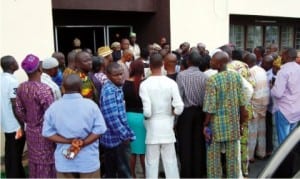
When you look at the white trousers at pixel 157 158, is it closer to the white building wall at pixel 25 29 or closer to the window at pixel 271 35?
the white building wall at pixel 25 29

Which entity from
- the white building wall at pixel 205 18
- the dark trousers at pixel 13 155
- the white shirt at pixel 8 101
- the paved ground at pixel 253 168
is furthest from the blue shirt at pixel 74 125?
the white building wall at pixel 205 18

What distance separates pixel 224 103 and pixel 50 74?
2.15 meters

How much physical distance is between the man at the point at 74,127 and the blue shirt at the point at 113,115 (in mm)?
646

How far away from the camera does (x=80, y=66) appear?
4.86 metres

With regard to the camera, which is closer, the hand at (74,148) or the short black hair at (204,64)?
the hand at (74,148)

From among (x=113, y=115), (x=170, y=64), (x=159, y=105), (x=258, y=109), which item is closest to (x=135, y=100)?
(x=159, y=105)

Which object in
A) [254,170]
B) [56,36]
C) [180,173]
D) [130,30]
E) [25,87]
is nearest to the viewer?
[25,87]

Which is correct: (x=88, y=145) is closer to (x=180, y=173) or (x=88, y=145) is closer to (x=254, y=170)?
(x=180, y=173)

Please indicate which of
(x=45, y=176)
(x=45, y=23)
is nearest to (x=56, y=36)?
(x=45, y=23)

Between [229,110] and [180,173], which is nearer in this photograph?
[229,110]

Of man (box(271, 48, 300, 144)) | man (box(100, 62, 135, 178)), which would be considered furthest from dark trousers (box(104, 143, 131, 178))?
man (box(271, 48, 300, 144))

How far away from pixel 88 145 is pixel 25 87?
1.09 meters

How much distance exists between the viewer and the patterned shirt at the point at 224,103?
15.8 ft

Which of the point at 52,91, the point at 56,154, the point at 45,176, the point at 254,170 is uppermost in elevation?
the point at 52,91
